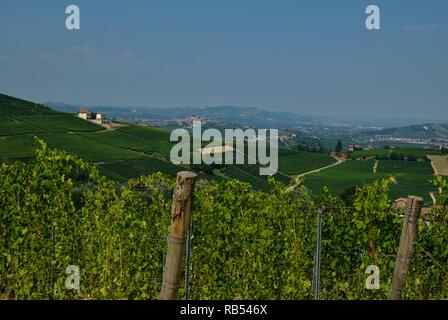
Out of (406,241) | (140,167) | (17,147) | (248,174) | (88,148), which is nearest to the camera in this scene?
(406,241)

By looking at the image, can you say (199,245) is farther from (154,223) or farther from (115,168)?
(115,168)

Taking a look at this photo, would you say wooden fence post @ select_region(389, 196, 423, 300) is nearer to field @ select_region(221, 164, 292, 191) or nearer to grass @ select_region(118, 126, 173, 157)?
field @ select_region(221, 164, 292, 191)

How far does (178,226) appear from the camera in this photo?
17.1ft

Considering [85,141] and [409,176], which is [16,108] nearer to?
[85,141]

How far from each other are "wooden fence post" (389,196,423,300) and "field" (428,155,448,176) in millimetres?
60155

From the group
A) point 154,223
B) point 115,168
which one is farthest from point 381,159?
point 154,223

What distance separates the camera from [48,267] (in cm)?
737

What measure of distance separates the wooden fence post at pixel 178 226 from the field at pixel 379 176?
47.0m

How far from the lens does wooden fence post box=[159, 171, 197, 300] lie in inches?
206

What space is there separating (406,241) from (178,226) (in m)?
2.33

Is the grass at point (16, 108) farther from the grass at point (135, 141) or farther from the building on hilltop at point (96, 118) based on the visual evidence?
the grass at point (135, 141)

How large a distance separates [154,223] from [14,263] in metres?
2.87

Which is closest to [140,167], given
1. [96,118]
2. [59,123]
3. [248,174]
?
[248,174]

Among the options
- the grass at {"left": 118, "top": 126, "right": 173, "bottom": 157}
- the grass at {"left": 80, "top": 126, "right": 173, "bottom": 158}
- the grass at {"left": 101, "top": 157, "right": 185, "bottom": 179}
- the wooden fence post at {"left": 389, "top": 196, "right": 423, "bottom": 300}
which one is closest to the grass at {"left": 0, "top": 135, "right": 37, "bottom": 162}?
the grass at {"left": 101, "top": 157, "right": 185, "bottom": 179}
